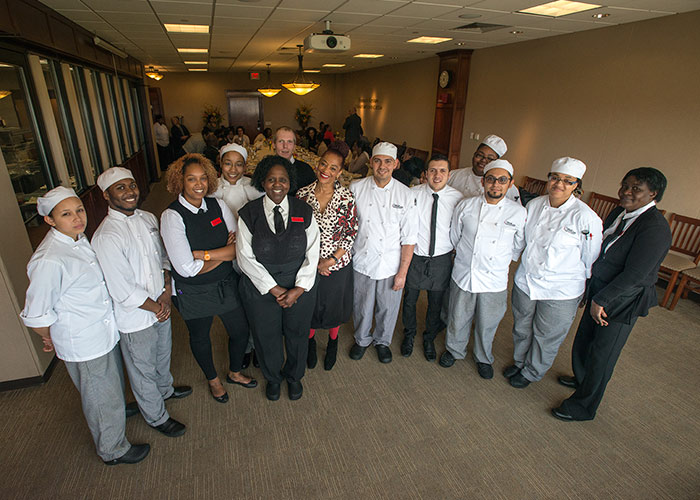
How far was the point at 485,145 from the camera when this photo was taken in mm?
3211

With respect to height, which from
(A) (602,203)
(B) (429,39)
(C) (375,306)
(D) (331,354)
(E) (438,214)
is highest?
(B) (429,39)

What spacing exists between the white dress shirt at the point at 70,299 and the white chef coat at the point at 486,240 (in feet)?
7.35

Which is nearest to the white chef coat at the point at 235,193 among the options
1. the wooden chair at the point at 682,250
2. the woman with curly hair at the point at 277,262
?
the woman with curly hair at the point at 277,262

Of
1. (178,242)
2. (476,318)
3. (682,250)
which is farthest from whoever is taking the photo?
(682,250)

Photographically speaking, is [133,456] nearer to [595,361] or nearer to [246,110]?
[595,361]

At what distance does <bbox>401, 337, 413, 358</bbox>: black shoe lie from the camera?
3199 millimetres

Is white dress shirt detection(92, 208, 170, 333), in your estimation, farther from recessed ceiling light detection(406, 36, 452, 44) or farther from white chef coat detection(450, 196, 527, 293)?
recessed ceiling light detection(406, 36, 452, 44)

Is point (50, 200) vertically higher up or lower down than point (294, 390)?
higher up

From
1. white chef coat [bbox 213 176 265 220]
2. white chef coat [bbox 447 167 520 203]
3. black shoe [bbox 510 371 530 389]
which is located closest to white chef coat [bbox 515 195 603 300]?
white chef coat [bbox 447 167 520 203]

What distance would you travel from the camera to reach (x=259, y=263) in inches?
89.1

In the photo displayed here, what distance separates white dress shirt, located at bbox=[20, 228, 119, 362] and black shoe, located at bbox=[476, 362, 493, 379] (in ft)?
8.24

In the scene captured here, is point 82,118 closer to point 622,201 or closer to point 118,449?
point 118,449

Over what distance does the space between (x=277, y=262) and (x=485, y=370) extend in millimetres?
1844

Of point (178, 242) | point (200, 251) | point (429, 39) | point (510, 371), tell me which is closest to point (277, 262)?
point (200, 251)
